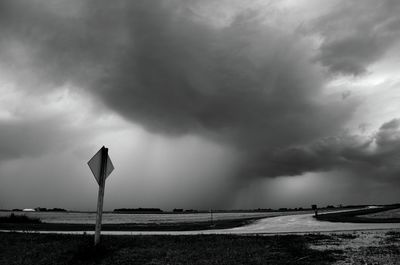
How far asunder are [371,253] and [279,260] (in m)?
3.65

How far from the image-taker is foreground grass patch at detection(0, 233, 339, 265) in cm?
1198

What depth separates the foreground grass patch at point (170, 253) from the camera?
12.0 m

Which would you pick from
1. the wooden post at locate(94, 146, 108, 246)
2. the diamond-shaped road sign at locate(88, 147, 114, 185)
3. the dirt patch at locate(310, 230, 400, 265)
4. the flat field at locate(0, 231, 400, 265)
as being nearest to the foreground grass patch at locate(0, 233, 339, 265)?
the flat field at locate(0, 231, 400, 265)

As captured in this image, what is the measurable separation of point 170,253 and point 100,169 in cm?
429

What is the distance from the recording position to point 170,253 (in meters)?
13.5

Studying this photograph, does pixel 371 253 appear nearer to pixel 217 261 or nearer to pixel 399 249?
pixel 399 249

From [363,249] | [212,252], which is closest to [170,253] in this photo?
[212,252]

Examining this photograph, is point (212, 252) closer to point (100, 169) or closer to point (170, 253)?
point (170, 253)

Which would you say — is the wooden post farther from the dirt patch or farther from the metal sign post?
the dirt patch

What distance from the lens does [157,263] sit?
38.5 feet

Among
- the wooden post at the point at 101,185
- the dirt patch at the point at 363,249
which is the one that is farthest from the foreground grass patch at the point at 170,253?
the wooden post at the point at 101,185

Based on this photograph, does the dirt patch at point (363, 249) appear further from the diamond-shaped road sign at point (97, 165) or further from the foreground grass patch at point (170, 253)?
the diamond-shaped road sign at point (97, 165)

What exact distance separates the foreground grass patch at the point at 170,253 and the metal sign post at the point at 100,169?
3.48ft

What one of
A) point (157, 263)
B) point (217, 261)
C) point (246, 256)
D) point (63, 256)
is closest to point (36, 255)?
point (63, 256)
